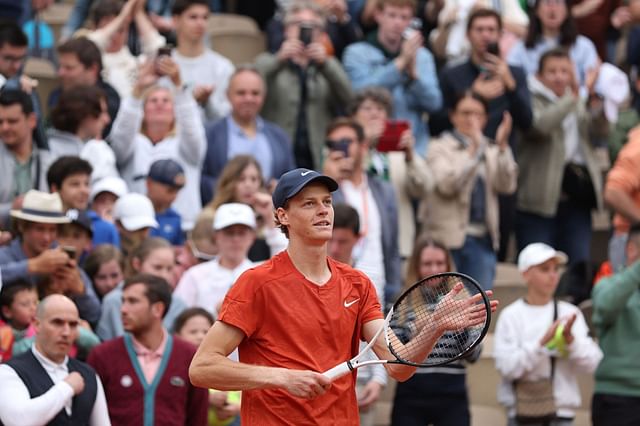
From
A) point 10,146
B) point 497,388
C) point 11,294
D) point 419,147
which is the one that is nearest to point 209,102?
point 419,147

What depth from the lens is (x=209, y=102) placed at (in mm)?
13680

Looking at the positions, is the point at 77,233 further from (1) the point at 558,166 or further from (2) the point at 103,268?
(1) the point at 558,166

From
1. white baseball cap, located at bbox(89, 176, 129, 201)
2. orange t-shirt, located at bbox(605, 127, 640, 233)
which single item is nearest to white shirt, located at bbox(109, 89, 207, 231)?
white baseball cap, located at bbox(89, 176, 129, 201)

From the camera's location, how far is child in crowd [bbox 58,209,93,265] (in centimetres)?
1044

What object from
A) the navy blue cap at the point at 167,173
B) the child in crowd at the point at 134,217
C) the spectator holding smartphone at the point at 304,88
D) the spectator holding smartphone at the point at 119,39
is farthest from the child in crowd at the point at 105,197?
the spectator holding smartphone at the point at 304,88

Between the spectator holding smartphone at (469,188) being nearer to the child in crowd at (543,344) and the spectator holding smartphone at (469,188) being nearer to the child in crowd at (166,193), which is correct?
the child in crowd at (543,344)

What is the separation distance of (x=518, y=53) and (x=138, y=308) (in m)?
6.67

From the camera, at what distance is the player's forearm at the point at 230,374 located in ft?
22.0

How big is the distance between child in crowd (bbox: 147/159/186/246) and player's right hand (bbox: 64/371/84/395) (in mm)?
2839

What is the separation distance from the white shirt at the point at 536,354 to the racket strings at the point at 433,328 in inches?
145

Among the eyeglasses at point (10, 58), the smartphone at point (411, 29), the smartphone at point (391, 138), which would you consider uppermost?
the smartphone at point (411, 29)

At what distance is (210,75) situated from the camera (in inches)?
545

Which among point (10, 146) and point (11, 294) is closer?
point (11, 294)

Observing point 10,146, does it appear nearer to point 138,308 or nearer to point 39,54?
point 138,308
